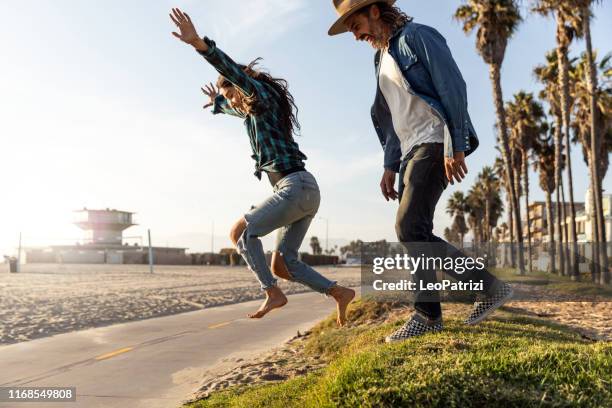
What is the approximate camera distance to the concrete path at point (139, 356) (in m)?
5.02

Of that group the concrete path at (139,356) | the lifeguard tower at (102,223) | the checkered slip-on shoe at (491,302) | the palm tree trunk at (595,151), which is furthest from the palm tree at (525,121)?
the lifeguard tower at (102,223)

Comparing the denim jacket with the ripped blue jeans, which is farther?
the ripped blue jeans

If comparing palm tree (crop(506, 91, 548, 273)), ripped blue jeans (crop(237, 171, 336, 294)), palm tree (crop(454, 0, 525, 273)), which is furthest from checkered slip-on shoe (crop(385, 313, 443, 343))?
palm tree (crop(506, 91, 548, 273))

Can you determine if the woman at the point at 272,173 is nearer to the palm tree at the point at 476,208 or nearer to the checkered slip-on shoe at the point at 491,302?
the checkered slip-on shoe at the point at 491,302

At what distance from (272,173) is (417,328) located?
4.75 feet

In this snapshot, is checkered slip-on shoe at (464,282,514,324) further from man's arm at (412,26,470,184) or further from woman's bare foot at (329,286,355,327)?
man's arm at (412,26,470,184)

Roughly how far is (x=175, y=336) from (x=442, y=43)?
617 cm

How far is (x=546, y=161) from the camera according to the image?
45.0 meters

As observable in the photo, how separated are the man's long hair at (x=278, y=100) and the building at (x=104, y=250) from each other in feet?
177

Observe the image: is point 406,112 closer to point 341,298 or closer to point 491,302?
point 341,298

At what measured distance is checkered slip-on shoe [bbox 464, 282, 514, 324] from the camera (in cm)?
418

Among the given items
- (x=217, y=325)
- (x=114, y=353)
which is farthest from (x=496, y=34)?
(x=114, y=353)

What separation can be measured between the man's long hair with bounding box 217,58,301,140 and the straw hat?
19.7 inches

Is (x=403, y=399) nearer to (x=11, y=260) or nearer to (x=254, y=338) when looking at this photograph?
(x=254, y=338)
